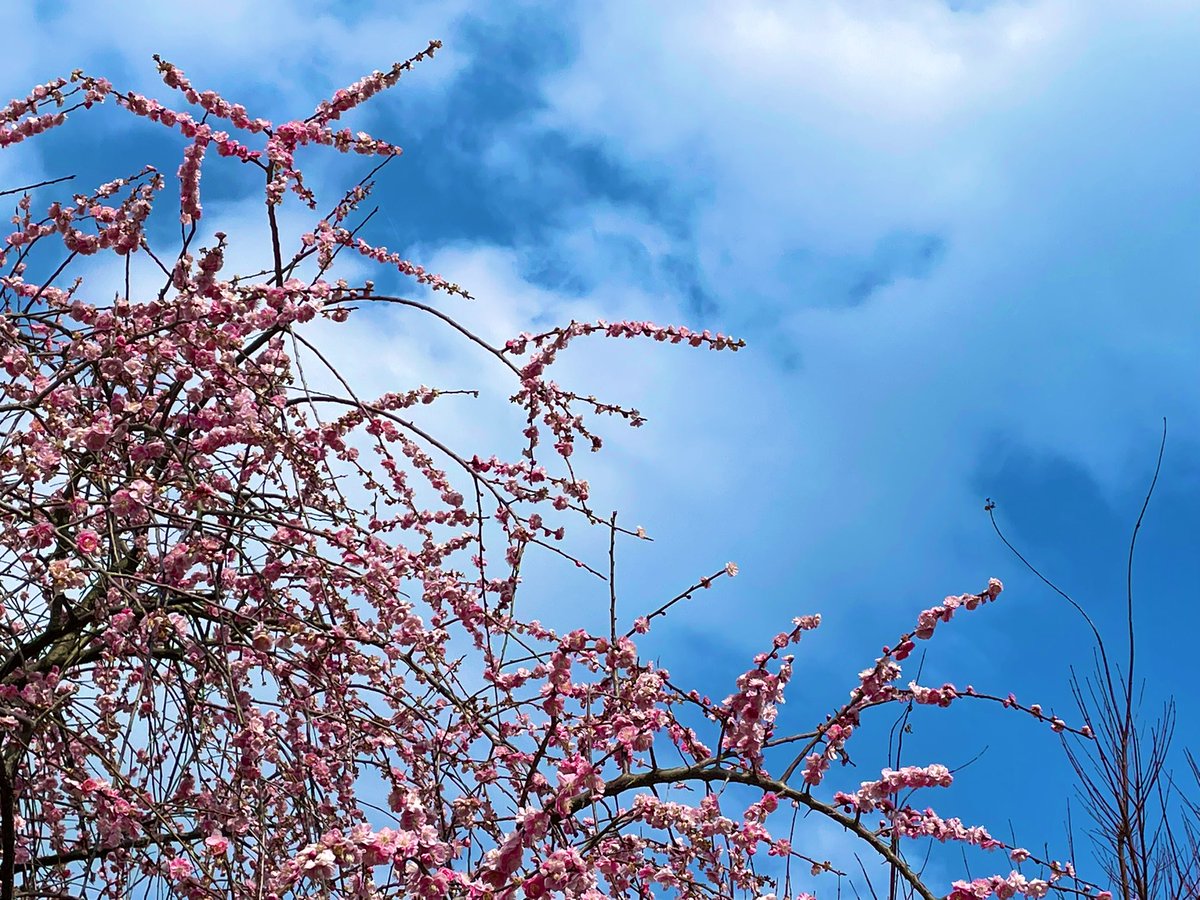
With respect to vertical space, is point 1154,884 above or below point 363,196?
below

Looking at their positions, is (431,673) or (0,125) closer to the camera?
(431,673)

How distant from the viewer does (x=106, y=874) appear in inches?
163

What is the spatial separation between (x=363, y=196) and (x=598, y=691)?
6.68 ft

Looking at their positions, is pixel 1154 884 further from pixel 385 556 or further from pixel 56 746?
pixel 56 746

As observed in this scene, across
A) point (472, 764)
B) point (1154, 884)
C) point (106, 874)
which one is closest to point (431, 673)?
point (472, 764)

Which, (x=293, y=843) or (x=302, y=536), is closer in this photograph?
(x=302, y=536)

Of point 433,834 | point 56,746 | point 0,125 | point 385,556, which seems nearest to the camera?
point 433,834

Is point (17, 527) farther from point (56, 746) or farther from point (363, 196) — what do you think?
point (363, 196)

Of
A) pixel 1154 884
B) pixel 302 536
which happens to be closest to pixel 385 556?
pixel 302 536

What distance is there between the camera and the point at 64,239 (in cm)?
371

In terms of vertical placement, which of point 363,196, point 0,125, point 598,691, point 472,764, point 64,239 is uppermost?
point 363,196

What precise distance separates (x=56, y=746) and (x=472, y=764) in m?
1.26

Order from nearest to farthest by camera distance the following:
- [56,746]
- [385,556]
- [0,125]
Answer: [56,746], [385,556], [0,125]

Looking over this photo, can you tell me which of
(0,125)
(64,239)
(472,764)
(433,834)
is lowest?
(433,834)
